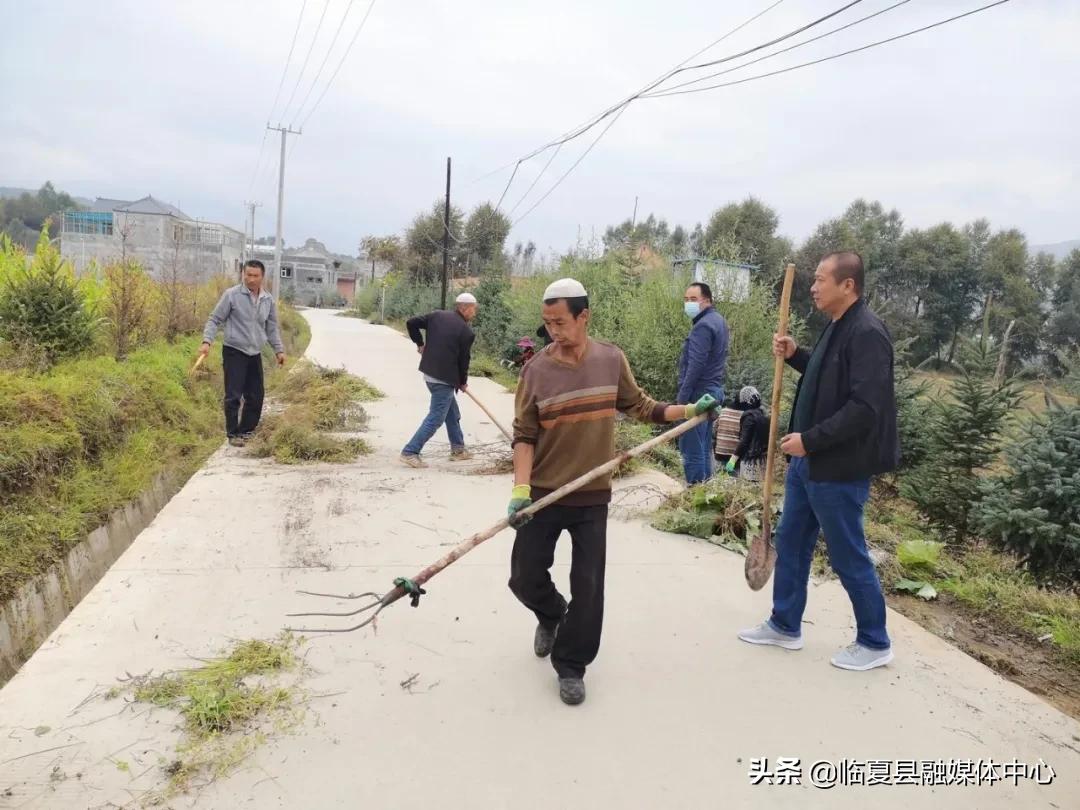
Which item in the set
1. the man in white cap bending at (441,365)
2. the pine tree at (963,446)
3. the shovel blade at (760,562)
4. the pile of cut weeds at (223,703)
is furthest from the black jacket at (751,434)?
the pile of cut weeds at (223,703)

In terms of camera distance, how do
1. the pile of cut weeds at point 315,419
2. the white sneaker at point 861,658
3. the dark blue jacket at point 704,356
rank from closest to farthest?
1. the white sneaker at point 861,658
2. the dark blue jacket at point 704,356
3. the pile of cut weeds at point 315,419

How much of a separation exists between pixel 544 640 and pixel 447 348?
13.1 feet

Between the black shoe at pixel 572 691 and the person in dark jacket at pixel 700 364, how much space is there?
324 cm

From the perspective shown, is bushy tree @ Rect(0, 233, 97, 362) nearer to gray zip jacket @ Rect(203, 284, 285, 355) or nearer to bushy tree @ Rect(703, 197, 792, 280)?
gray zip jacket @ Rect(203, 284, 285, 355)

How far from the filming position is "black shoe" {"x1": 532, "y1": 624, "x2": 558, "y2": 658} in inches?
130

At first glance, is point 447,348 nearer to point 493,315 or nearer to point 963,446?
point 963,446

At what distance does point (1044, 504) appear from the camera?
15.8 feet

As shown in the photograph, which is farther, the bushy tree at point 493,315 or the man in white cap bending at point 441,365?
the bushy tree at point 493,315

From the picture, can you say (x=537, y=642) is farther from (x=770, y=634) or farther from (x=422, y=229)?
(x=422, y=229)

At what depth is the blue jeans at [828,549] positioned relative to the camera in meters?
3.12

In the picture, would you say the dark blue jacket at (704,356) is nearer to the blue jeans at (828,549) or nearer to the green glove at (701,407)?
the blue jeans at (828,549)

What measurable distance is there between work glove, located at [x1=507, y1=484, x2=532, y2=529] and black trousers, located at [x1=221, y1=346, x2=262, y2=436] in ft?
16.6

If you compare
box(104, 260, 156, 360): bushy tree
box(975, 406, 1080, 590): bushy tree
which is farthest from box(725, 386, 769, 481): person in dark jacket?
box(104, 260, 156, 360): bushy tree

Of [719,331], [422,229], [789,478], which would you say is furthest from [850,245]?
[789,478]
